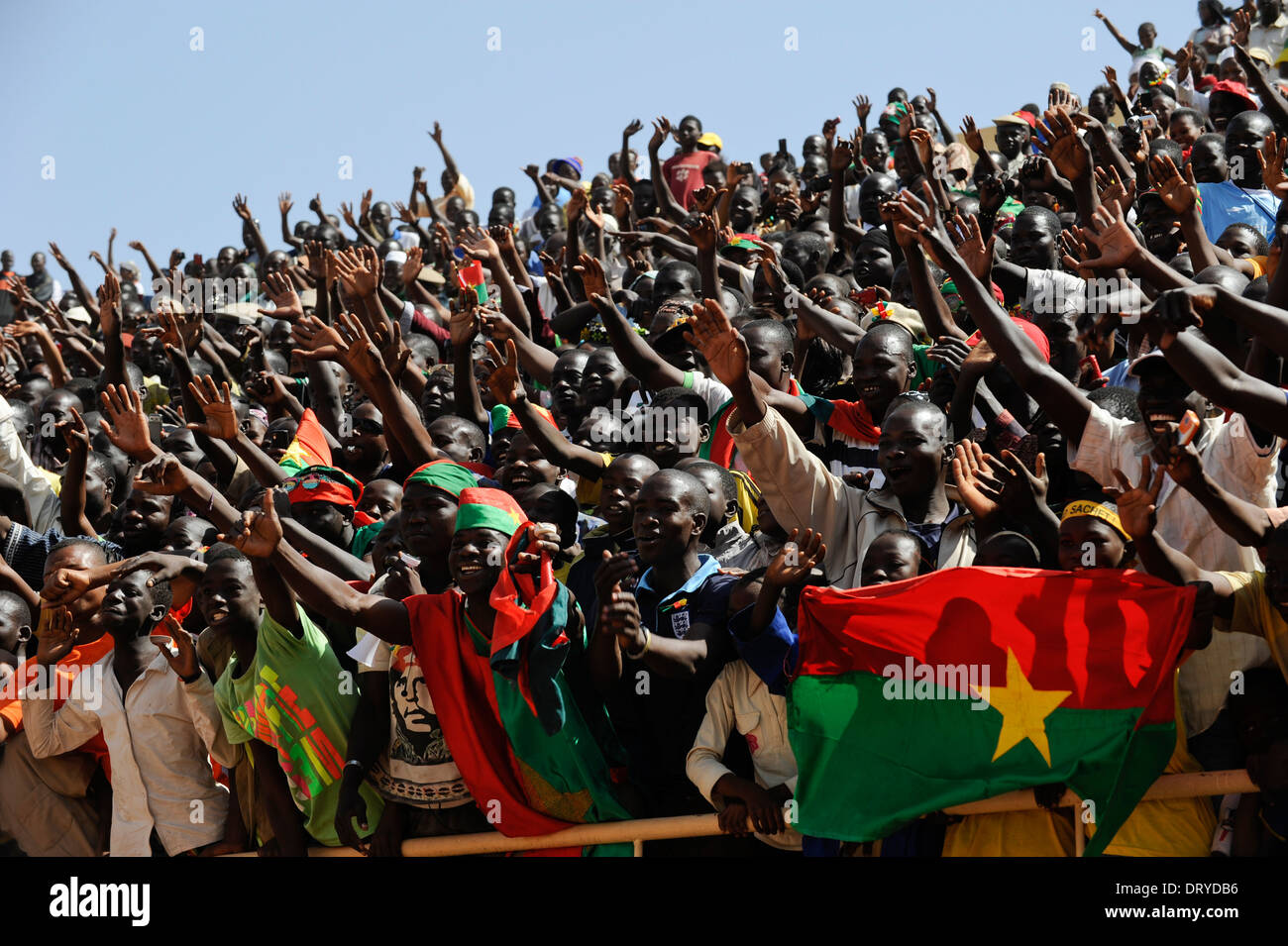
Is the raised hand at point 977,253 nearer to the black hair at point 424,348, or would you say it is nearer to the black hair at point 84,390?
the black hair at point 424,348

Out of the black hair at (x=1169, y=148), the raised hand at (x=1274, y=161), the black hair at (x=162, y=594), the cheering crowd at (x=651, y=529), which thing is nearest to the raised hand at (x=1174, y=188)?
the cheering crowd at (x=651, y=529)

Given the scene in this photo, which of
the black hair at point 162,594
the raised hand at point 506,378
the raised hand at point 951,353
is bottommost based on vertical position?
the black hair at point 162,594

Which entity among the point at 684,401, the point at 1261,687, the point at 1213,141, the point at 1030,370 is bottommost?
the point at 1261,687

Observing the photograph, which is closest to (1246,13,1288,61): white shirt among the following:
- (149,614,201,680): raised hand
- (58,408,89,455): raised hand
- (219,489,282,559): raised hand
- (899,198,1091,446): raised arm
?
A: (899,198,1091,446): raised arm

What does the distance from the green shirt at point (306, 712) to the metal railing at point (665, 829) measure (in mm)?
208

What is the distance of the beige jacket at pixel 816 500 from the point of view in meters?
5.54

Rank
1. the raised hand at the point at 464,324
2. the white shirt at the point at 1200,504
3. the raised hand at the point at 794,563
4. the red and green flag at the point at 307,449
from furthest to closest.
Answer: the red and green flag at the point at 307,449
the raised hand at the point at 464,324
the raised hand at the point at 794,563
the white shirt at the point at 1200,504

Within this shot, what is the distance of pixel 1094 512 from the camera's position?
4793 millimetres

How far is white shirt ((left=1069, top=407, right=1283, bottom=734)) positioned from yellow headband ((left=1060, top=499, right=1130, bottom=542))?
13cm

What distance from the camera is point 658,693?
5164 millimetres

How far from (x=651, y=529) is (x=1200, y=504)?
68.2 inches

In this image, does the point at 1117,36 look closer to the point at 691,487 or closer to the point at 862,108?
the point at 862,108

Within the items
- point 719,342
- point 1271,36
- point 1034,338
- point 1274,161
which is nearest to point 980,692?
point 719,342
